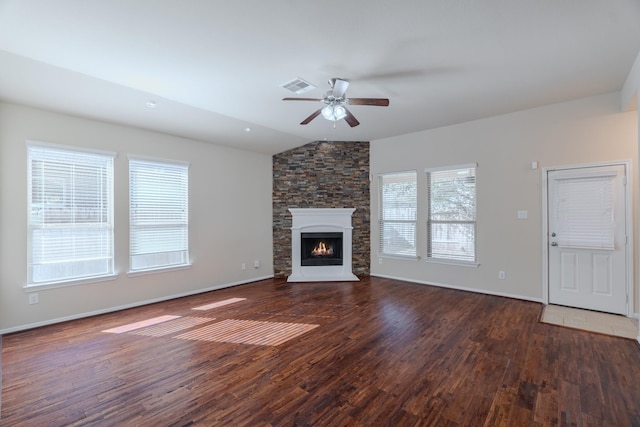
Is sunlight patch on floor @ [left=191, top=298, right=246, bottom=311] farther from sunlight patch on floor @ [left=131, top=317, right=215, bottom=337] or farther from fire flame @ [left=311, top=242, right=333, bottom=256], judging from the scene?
fire flame @ [left=311, top=242, right=333, bottom=256]

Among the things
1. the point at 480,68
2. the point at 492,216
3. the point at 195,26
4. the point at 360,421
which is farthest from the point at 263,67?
the point at 492,216

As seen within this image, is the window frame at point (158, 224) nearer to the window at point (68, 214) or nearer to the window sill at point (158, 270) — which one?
the window sill at point (158, 270)

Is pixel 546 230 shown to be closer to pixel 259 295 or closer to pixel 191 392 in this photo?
pixel 259 295

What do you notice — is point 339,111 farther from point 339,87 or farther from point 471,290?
point 471,290

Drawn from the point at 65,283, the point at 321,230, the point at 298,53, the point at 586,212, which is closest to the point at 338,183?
the point at 321,230

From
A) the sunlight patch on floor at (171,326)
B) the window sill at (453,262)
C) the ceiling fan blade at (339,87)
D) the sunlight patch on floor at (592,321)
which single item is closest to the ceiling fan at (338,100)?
the ceiling fan blade at (339,87)

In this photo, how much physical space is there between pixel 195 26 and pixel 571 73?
3908 millimetres

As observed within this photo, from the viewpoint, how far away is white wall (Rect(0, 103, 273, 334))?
3430 mm

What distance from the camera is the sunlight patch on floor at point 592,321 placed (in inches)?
131

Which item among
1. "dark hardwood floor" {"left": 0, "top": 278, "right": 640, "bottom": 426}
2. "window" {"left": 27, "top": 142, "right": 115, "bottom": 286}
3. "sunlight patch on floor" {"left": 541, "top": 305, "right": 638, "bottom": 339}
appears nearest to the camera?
"dark hardwood floor" {"left": 0, "top": 278, "right": 640, "bottom": 426}

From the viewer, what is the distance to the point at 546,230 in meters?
4.33

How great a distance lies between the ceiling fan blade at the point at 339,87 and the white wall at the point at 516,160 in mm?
2923

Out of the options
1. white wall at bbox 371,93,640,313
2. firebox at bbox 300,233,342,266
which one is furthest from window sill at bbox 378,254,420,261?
firebox at bbox 300,233,342,266

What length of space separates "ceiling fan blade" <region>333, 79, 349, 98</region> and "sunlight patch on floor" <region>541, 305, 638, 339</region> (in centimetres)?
368
